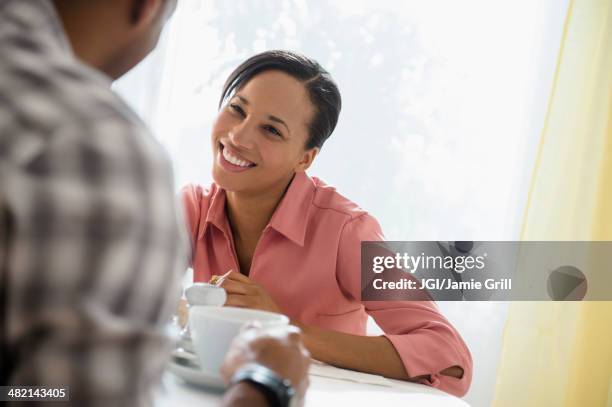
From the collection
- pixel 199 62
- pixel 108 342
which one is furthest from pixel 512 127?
pixel 108 342

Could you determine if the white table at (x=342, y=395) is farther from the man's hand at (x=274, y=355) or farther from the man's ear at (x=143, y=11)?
the man's ear at (x=143, y=11)

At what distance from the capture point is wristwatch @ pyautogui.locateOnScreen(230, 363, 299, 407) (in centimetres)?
68

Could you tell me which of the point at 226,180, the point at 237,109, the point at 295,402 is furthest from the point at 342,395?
the point at 237,109

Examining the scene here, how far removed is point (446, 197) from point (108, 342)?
96.0 inches

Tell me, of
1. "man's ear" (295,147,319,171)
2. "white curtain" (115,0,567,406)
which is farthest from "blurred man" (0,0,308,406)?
"white curtain" (115,0,567,406)

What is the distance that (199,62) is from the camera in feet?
9.34

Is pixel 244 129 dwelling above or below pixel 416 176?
below

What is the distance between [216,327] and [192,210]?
99 cm

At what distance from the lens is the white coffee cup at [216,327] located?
93cm

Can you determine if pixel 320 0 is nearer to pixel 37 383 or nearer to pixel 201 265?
pixel 201 265

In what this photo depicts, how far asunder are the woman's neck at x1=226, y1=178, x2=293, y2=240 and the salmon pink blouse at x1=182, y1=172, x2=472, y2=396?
0.09ft

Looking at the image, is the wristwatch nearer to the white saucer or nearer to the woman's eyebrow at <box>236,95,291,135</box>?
the white saucer

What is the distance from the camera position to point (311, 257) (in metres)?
1.76

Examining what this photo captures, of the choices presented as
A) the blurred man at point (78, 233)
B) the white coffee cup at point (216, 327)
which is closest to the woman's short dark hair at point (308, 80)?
the white coffee cup at point (216, 327)
